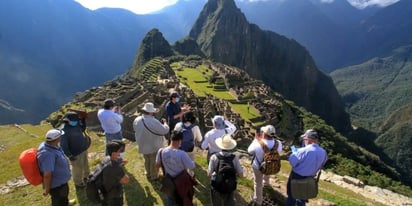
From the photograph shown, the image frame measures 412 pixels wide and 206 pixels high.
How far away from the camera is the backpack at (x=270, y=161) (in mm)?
8000

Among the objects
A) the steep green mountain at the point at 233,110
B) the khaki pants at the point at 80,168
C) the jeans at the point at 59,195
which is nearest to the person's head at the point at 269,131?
the jeans at the point at 59,195

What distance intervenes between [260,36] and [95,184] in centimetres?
19209

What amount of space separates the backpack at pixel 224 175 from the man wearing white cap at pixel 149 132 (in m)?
2.14

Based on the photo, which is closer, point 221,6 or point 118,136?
point 118,136

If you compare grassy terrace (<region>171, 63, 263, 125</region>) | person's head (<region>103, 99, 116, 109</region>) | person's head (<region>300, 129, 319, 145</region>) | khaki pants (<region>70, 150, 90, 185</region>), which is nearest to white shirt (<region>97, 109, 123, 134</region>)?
person's head (<region>103, 99, 116, 109</region>)

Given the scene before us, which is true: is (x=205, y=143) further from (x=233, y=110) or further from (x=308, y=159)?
(x=233, y=110)

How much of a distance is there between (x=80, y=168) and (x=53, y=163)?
2709mm

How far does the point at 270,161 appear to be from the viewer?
8016 mm

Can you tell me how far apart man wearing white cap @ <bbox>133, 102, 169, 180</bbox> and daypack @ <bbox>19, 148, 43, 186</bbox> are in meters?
2.69

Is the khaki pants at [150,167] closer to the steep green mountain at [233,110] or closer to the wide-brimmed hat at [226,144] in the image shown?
the wide-brimmed hat at [226,144]

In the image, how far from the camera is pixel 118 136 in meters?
9.93

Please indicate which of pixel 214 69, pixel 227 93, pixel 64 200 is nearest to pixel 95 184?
pixel 64 200

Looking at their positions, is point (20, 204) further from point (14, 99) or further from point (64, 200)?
point (14, 99)

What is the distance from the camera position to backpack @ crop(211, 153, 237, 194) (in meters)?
7.03
